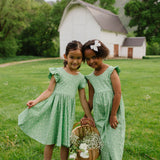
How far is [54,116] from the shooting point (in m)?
2.13

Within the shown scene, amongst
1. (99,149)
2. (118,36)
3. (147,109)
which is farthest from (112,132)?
(118,36)

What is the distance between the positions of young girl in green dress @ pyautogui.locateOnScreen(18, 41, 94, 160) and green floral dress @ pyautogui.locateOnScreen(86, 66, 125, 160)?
327mm

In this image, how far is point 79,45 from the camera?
219cm

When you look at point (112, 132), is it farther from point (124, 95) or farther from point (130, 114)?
point (124, 95)

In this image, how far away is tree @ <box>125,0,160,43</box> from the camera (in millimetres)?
23205

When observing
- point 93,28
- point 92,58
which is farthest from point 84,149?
point 93,28

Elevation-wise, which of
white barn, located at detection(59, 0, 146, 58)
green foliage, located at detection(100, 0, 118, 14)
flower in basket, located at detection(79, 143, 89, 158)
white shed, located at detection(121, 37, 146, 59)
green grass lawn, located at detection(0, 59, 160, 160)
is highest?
green foliage, located at detection(100, 0, 118, 14)

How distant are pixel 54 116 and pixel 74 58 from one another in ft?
2.46

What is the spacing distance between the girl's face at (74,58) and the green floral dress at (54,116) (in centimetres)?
15

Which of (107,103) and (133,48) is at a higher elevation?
(133,48)

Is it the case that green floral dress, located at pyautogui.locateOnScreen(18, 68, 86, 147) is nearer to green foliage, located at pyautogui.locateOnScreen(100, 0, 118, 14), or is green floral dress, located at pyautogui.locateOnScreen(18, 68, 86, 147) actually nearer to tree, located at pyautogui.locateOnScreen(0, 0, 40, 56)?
tree, located at pyautogui.locateOnScreen(0, 0, 40, 56)

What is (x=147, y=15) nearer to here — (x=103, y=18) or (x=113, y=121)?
(x=103, y=18)

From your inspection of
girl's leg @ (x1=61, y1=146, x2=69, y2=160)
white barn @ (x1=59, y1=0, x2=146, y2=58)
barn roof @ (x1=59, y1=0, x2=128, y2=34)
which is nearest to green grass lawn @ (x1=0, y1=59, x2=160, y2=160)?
girl's leg @ (x1=61, y1=146, x2=69, y2=160)

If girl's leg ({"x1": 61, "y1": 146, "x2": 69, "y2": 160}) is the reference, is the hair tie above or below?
above
